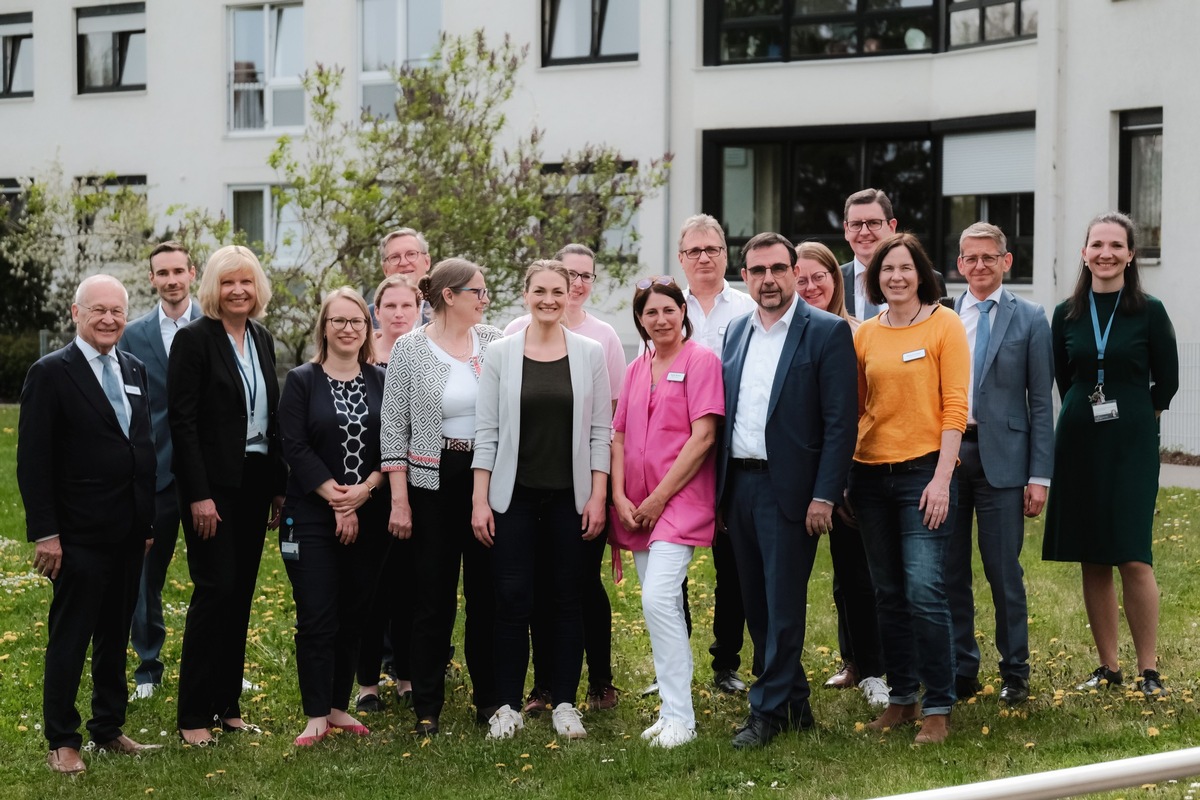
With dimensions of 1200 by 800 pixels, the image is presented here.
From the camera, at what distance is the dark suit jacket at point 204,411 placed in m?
7.21

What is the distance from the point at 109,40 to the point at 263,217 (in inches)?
217

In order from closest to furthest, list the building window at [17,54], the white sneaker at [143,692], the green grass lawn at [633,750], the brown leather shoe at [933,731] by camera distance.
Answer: the green grass lawn at [633,750] → the brown leather shoe at [933,731] → the white sneaker at [143,692] → the building window at [17,54]

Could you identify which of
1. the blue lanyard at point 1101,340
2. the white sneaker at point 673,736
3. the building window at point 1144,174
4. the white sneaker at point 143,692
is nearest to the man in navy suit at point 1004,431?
the blue lanyard at point 1101,340

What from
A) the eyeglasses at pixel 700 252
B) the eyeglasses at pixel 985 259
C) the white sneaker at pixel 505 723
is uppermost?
the eyeglasses at pixel 700 252

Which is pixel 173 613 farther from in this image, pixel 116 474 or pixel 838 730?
pixel 838 730

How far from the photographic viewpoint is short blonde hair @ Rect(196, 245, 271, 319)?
24.2ft

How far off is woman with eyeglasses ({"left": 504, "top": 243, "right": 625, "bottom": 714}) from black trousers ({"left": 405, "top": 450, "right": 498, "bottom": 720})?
329mm

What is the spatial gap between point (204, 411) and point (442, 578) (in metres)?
1.45

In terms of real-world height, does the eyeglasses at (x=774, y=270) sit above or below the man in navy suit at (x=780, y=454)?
above

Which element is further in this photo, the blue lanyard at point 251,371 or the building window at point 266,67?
the building window at point 266,67

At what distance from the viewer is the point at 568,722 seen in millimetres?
7324

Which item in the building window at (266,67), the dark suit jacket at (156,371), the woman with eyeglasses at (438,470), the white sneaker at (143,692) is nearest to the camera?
the woman with eyeglasses at (438,470)

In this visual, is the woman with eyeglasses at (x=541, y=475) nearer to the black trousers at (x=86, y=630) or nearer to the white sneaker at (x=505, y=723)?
the white sneaker at (x=505, y=723)

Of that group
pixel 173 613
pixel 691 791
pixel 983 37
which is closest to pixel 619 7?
pixel 983 37
